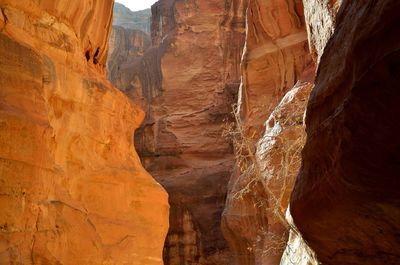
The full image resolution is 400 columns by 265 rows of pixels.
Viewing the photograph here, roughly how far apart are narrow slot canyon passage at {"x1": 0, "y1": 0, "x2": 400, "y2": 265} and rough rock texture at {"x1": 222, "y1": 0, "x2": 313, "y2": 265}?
5 centimetres

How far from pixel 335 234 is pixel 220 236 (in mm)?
19301

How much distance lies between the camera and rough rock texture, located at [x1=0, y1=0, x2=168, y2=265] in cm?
734

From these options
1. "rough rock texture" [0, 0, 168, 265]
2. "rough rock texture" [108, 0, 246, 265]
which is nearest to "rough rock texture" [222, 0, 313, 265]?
"rough rock texture" [0, 0, 168, 265]

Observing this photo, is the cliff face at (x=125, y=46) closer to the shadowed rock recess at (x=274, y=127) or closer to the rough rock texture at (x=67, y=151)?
the shadowed rock recess at (x=274, y=127)

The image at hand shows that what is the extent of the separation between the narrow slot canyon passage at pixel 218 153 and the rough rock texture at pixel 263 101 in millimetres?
53

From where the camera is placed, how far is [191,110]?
2927 cm

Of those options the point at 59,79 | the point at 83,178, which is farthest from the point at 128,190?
the point at 59,79

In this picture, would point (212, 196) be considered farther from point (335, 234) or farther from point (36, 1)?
point (335, 234)

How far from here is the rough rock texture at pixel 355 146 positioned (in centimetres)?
303

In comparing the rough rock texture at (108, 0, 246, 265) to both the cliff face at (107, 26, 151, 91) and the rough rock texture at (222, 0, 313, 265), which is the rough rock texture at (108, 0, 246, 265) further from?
the rough rock texture at (222, 0, 313, 265)

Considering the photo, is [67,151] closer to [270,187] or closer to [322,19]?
[322,19]

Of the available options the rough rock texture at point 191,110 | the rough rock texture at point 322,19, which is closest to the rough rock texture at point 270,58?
the rough rock texture at point 191,110

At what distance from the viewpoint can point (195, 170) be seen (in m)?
26.0

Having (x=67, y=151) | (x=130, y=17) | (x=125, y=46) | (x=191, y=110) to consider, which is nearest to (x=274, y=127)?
(x=67, y=151)
